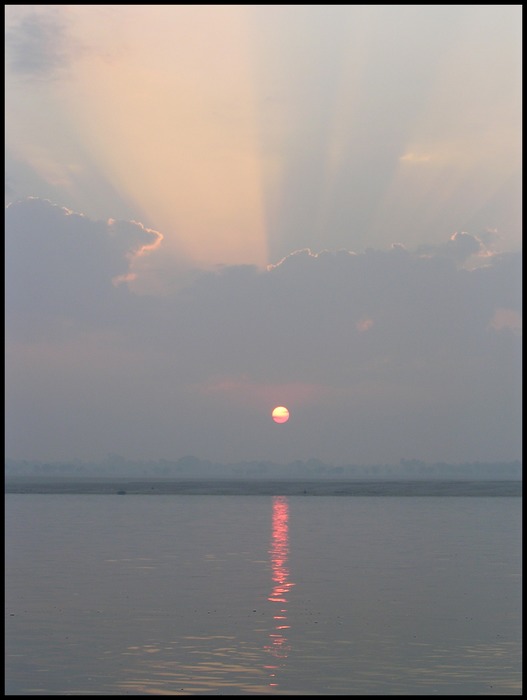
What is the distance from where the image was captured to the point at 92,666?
25.5 m

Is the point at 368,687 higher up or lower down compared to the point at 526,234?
lower down

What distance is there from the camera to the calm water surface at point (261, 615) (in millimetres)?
24344

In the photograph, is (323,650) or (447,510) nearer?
(323,650)

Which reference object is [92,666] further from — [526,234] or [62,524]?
[62,524]

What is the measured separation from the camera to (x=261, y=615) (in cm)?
3316

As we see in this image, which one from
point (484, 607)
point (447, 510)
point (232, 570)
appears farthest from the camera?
point (447, 510)

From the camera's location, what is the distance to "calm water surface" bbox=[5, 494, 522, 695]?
24344 millimetres

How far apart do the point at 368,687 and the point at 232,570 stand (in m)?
22.6

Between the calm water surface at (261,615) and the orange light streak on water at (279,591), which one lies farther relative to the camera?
the orange light streak on water at (279,591)

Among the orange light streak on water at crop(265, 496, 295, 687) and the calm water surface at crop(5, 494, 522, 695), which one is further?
the orange light streak on water at crop(265, 496, 295, 687)

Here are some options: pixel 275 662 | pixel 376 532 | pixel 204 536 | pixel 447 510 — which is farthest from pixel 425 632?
pixel 447 510

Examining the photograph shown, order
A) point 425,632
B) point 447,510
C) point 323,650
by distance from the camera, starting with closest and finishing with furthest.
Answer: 1. point 323,650
2. point 425,632
3. point 447,510

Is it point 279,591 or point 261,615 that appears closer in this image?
point 261,615

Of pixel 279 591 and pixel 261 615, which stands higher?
pixel 261 615
